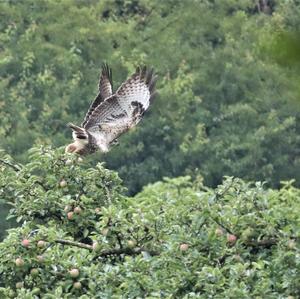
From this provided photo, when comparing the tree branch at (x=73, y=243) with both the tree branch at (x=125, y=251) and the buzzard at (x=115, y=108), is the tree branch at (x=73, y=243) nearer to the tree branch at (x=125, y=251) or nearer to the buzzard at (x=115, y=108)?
the tree branch at (x=125, y=251)

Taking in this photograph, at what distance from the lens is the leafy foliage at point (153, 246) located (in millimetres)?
A: 8141

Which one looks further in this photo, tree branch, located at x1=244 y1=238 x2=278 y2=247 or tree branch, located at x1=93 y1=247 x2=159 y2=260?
tree branch, located at x1=93 y1=247 x2=159 y2=260

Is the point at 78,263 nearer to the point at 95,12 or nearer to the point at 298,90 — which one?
the point at 298,90

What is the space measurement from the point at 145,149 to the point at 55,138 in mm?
2773

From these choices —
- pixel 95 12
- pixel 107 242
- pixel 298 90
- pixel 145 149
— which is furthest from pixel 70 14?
pixel 298 90

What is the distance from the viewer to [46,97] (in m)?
39.4

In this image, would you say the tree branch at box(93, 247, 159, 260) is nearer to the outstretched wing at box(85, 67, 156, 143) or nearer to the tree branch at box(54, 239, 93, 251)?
the tree branch at box(54, 239, 93, 251)

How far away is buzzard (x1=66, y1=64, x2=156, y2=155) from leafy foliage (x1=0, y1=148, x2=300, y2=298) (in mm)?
2110

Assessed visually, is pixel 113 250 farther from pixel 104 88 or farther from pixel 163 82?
pixel 163 82

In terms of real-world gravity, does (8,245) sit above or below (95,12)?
above

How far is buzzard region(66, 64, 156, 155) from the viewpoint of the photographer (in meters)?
11.5

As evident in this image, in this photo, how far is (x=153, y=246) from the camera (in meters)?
8.66

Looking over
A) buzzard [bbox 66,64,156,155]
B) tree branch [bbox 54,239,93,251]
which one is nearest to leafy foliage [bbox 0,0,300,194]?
buzzard [bbox 66,64,156,155]

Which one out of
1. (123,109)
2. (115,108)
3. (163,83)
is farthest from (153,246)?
(163,83)
